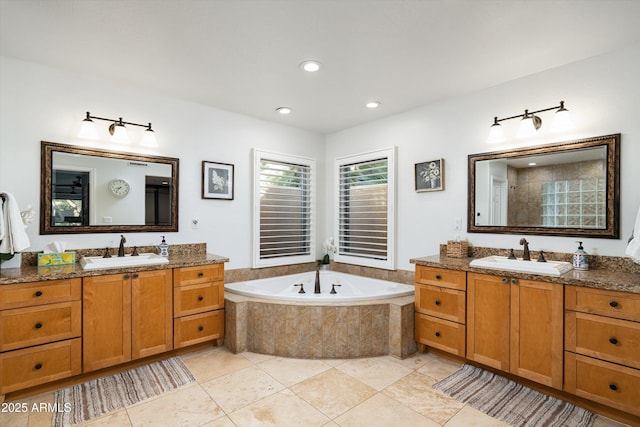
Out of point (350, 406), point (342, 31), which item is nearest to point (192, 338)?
point (350, 406)

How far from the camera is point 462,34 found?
2.12 meters

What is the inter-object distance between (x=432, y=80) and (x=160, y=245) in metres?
3.01

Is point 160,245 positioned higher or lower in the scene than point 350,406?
higher

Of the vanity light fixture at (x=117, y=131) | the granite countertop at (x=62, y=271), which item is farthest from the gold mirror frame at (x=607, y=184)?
the vanity light fixture at (x=117, y=131)

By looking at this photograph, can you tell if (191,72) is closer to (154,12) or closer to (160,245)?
(154,12)

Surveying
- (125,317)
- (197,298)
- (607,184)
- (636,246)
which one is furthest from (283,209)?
(636,246)

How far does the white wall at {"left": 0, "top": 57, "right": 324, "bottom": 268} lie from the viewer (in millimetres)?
2545

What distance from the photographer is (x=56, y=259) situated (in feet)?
8.39

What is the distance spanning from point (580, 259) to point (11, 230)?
4.24 meters

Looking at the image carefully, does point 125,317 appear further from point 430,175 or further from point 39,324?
point 430,175

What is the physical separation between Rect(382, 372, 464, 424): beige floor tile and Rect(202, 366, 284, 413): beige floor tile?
0.88m

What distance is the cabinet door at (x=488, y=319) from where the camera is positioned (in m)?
2.43

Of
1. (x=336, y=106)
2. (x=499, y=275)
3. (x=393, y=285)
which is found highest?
(x=336, y=106)

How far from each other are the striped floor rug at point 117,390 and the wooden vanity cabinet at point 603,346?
9.11 feet
